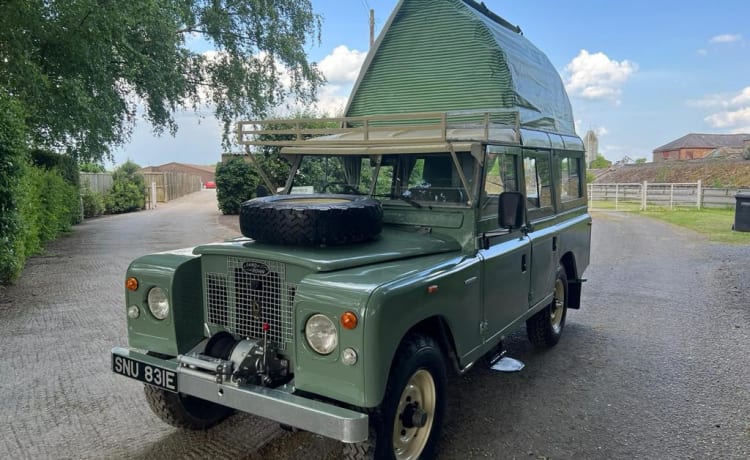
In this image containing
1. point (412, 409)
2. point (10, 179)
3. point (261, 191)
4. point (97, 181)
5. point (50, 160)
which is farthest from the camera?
point (97, 181)

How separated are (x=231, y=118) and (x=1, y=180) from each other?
954 cm

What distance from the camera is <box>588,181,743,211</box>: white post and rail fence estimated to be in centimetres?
2567

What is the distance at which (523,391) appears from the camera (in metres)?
4.67

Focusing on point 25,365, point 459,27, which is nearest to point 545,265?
point 459,27

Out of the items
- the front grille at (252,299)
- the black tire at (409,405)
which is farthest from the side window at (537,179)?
the front grille at (252,299)

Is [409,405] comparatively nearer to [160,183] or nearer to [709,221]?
[709,221]

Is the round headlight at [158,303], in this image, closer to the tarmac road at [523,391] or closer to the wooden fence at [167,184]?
the tarmac road at [523,391]

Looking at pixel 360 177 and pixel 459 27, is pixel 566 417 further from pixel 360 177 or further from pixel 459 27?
pixel 459 27

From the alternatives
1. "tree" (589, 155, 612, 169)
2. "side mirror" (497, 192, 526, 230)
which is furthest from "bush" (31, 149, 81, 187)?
"tree" (589, 155, 612, 169)

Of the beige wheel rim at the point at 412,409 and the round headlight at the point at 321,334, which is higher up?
the round headlight at the point at 321,334

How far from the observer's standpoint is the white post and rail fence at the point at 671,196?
25672 millimetres

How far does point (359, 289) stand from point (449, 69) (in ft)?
12.8

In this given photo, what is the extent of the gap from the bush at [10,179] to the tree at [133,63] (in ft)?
3.74

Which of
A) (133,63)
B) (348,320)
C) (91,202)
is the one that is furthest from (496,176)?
(91,202)
